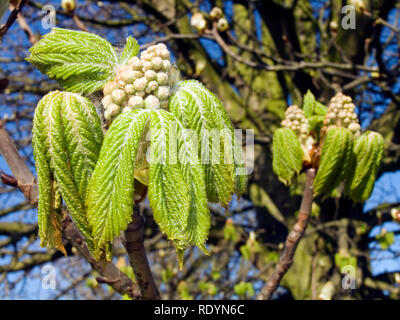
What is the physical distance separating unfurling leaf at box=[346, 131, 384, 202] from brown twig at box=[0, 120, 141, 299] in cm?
71

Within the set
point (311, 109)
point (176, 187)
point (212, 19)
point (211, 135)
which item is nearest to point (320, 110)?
point (311, 109)

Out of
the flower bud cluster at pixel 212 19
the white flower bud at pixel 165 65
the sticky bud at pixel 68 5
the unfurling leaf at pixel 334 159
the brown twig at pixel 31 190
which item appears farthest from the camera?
the flower bud cluster at pixel 212 19

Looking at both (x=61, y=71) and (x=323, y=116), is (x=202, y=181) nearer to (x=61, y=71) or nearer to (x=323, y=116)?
(x=61, y=71)

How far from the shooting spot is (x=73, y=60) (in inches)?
27.8

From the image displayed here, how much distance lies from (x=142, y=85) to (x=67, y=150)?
0.55 feet

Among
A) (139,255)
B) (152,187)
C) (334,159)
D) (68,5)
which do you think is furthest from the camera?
(68,5)

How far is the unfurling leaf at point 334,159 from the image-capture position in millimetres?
1079

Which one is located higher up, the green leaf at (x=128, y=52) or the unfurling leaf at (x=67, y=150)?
the green leaf at (x=128, y=52)

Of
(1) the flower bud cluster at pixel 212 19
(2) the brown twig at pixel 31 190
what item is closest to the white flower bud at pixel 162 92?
(2) the brown twig at pixel 31 190

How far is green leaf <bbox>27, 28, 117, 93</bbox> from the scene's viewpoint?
70 centimetres

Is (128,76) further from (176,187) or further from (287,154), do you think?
(287,154)

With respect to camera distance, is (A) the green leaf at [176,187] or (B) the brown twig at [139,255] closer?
(A) the green leaf at [176,187]

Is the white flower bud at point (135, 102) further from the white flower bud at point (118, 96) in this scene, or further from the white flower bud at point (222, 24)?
the white flower bud at point (222, 24)
